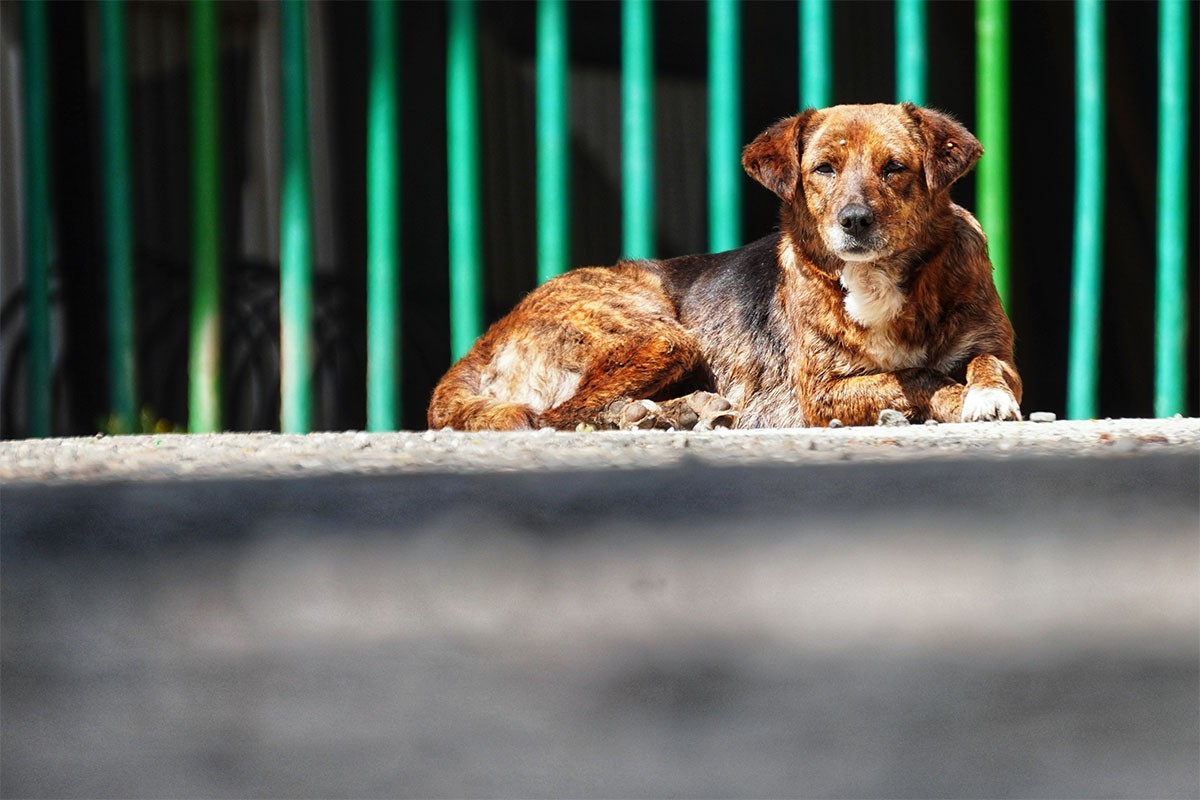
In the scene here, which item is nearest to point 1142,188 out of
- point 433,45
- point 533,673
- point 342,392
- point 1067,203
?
point 1067,203

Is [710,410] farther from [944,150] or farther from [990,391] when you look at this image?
[944,150]

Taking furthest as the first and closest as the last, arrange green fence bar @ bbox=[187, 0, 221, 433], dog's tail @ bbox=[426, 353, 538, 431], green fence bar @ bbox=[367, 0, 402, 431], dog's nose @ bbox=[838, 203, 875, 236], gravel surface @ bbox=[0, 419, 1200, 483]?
green fence bar @ bbox=[187, 0, 221, 433]
green fence bar @ bbox=[367, 0, 402, 431]
dog's tail @ bbox=[426, 353, 538, 431]
dog's nose @ bbox=[838, 203, 875, 236]
gravel surface @ bbox=[0, 419, 1200, 483]

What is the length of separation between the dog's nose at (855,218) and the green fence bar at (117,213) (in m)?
3.00

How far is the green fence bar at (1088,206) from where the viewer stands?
5293mm

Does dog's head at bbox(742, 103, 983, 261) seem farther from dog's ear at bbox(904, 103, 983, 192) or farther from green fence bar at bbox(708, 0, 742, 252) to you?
green fence bar at bbox(708, 0, 742, 252)

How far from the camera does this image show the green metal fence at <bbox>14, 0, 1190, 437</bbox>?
17.4 feet

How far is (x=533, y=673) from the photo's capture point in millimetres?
1876

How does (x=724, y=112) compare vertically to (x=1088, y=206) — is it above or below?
above

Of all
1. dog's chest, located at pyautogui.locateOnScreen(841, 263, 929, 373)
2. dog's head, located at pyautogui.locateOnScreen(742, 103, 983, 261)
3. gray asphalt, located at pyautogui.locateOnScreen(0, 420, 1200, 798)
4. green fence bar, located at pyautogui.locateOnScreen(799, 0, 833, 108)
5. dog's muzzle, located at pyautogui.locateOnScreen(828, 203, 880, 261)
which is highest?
Answer: green fence bar, located at pyautogui.locateOnScreen(799, 0, 833, 108)

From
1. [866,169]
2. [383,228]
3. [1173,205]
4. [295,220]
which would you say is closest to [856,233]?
[866,169]

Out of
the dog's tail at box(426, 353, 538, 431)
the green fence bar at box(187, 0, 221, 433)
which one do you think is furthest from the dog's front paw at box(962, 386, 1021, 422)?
the green fence bar at box(187, 0, 221, 433)

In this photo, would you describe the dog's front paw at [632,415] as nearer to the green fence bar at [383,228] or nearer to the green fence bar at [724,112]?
the green fence bar at [724,112]

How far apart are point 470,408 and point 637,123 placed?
1.55 meters

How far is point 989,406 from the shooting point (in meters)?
3.72
